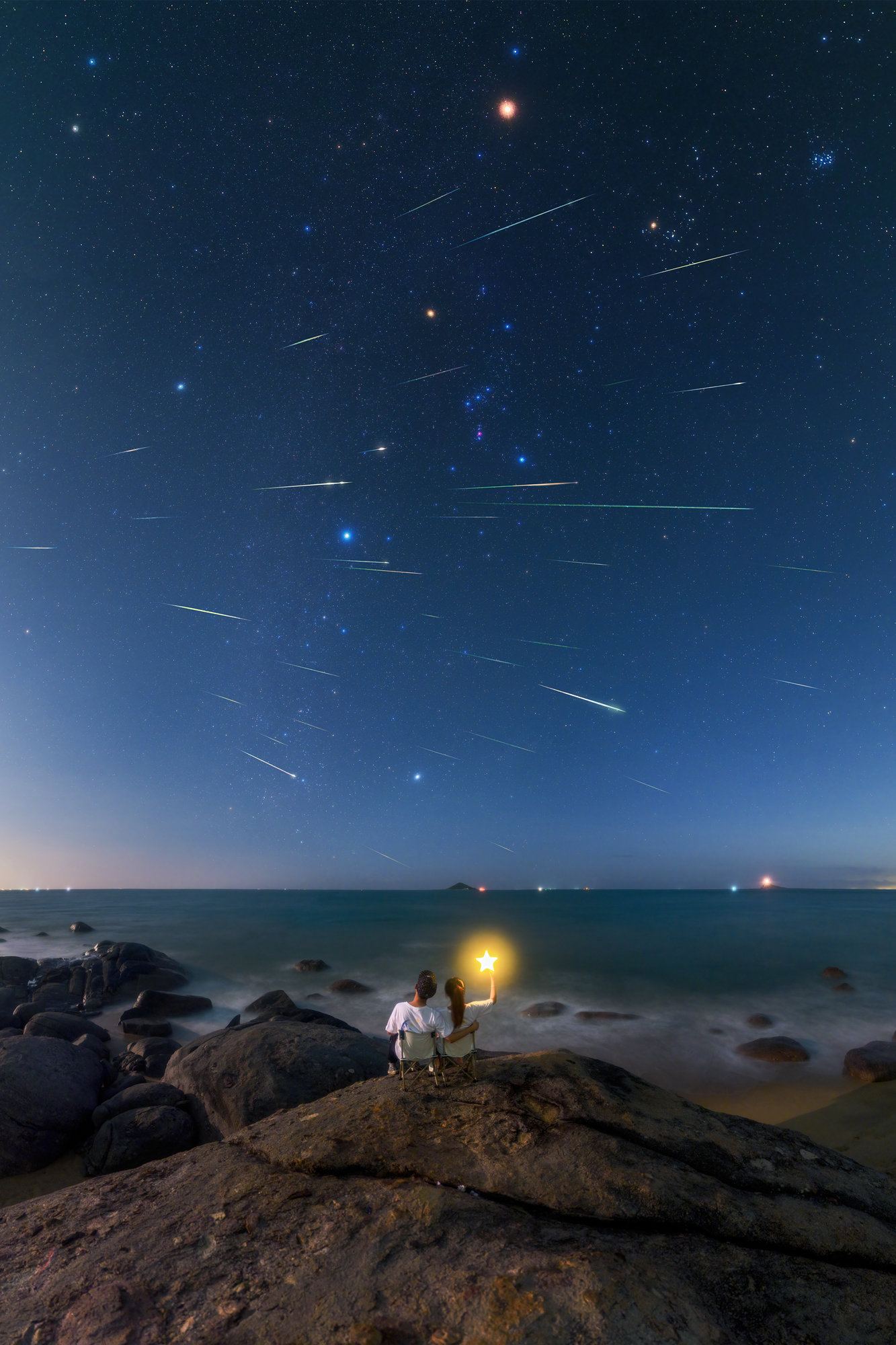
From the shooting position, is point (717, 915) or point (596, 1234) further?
point (717, 915)

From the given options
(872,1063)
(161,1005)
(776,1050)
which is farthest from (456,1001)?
(161,1005)

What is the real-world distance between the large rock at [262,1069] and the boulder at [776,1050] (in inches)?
506

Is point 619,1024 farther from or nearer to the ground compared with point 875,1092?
nearer to the ground

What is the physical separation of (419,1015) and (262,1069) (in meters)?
4.97

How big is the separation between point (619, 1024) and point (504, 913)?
73.5 meters

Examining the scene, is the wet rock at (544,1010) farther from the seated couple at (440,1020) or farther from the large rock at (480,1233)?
the seated couple at (440,1020)

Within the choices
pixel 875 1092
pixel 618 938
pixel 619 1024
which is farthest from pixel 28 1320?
pixel 618 938

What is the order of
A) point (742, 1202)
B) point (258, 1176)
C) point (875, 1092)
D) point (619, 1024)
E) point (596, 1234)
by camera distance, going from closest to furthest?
point (596, 1234)
point (742, 1202)
point (258, 1176)
point (875, 1092)
point (619, 1024)

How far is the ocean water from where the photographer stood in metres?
19.1

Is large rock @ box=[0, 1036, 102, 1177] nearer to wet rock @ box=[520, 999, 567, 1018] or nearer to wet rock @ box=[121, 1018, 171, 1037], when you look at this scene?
wet rock @ box=[121, 1018, 171, 1037]

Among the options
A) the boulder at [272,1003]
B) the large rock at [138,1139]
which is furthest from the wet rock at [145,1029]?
the large rock at [138,1139]

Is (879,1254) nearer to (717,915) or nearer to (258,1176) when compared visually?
(258,1176)

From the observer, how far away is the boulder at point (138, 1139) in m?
8.31

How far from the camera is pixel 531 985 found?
29.9 m
